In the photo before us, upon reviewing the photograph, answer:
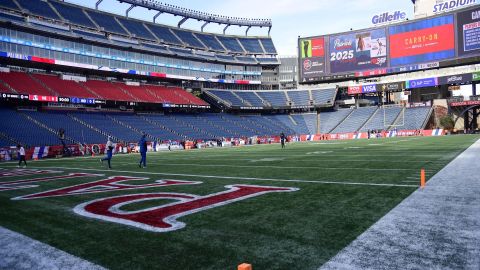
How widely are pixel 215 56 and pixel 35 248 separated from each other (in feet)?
222

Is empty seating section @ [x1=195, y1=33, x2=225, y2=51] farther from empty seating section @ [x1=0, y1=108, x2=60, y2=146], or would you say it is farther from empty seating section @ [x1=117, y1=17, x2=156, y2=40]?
empty seating section @ [x1=0, y1=108, x2=60, y2=146]

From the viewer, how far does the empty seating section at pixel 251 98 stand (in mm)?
70438

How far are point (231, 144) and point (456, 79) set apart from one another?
38783 mm

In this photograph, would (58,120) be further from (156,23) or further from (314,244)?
(314,244)

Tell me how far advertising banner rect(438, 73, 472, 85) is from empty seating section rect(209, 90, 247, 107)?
34.7 m

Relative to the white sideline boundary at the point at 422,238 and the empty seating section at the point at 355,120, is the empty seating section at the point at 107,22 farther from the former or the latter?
the white sideline boundary at the point at 422,238

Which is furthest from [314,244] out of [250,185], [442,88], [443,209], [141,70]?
[442,88]

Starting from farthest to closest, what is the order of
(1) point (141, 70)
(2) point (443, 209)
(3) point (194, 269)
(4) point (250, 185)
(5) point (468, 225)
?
(1) point (141, 70) < (4) point (250, 185) < (2) point (443, 209) < (5) point (468, 225) < (3) point (194, 269)

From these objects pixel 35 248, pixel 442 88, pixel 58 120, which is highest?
pixel 442 88

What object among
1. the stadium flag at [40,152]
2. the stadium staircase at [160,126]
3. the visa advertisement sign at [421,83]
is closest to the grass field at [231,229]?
the stadium flag at [40,152]

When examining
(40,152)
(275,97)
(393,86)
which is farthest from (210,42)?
(40,152)

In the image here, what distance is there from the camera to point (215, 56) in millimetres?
70188

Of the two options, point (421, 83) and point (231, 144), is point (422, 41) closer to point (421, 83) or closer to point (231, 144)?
point (421, 83)

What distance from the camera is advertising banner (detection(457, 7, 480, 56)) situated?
52878 millimetres
